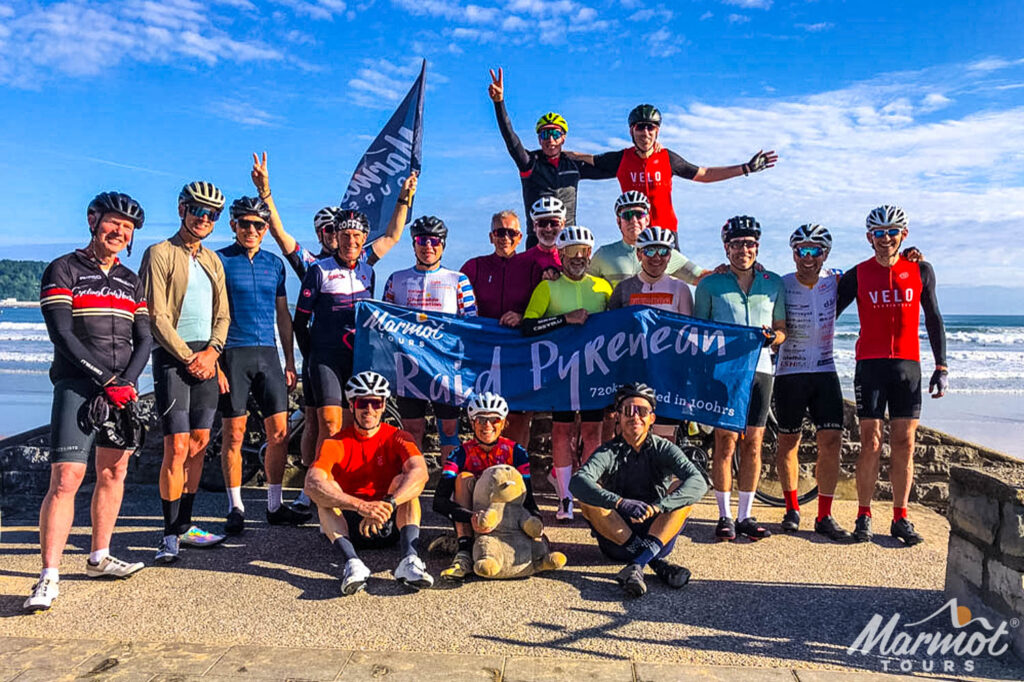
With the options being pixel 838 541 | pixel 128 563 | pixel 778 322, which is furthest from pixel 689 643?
pixel 128 563

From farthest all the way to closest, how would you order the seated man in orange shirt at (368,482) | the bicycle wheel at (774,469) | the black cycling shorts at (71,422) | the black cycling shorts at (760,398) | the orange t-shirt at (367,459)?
1. the bicycle wheel at (774,469)
2. the black cycling shorts at (760,398)
3. the orange t-shirt at (367,459)
4. the seated man in orange shirt at (368,482)
5. the black cycling shorts at (71,422)

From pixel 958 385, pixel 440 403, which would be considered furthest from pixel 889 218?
pixel 958 385

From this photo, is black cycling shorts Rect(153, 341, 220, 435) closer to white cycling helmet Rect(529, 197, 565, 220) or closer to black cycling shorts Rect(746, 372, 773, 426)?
white cycling helmet Rect(529, 197, 565, 220)

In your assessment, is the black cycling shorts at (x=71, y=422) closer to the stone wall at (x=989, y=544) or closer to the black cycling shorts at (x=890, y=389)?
the stone wall at (x=989, y=544)

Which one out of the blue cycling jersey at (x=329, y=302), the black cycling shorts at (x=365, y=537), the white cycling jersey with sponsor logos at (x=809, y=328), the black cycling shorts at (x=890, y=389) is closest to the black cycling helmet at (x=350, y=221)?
the blue cycling jersey at (x=329, y=302)

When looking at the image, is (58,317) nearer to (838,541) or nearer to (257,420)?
(257,420)

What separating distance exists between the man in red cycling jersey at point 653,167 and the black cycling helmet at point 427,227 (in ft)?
6.05

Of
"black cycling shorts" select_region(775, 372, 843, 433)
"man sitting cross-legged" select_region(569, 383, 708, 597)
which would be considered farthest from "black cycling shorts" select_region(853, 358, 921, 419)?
"man sitting cross-legged" select_region(569, 383, 708, 597)

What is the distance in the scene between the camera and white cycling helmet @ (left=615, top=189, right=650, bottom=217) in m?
6.11

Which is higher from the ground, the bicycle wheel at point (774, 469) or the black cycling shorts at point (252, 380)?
the black cycling shorts at point (252, 380)

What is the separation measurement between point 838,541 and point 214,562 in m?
4.62

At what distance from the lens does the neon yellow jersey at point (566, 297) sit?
5812mm

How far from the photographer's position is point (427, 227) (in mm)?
5773

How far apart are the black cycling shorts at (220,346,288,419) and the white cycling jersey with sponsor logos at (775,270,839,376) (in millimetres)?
3989
